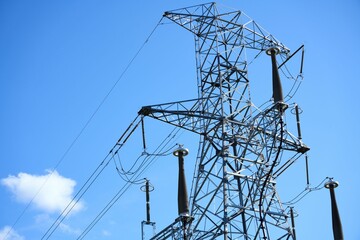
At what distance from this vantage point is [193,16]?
1292 inches

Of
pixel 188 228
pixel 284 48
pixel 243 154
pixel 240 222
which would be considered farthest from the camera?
pixel 284 48

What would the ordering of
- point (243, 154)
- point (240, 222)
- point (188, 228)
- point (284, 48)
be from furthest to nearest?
point (284, 48) → point (243, 154) → point (240, 222) → point (188, 228)

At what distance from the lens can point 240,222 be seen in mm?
26906

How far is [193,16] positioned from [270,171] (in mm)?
9425

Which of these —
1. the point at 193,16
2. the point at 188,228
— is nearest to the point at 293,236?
the point at 188,228

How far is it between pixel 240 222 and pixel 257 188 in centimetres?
127

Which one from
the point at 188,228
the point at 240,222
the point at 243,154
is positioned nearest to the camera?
the point at 188,228

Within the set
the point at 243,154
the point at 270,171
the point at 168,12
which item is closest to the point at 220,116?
the point at 243,154

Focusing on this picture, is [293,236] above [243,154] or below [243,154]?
below

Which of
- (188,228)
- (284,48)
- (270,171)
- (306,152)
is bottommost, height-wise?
(188,228)

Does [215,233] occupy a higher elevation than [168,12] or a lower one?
lower

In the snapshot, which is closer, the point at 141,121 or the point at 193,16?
the point at 141,121

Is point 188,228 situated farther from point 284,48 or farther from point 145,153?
point 284,48

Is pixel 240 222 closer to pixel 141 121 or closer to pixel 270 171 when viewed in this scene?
pixel 270 171
